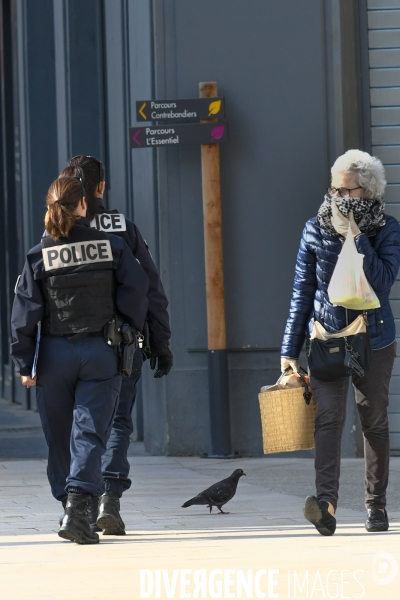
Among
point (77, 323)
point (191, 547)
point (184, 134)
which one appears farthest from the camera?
point (184, 134)

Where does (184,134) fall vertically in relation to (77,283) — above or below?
above

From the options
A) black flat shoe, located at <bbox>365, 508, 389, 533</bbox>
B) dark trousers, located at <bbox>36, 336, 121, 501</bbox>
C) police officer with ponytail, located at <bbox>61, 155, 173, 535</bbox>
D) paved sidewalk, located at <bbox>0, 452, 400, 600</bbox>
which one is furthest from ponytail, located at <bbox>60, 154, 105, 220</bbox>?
black flat shoe, located at <bbox>365, 508, 389, 533</bbox>

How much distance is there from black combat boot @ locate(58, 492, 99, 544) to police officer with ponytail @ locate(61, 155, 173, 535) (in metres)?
0.29

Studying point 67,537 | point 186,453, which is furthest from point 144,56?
point 67,537

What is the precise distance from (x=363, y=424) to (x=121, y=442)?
1165mm

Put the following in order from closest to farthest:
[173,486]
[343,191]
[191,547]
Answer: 1. [191,547]
2. [343,191]
3. [173,486]

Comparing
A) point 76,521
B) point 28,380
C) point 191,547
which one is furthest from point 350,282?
point 76,521

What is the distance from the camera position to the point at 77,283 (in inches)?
223

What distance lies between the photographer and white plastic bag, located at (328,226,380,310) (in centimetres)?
566

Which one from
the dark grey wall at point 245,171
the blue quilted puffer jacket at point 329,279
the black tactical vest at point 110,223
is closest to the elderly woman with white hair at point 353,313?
the blue quilted puffer jacket at point 329,279

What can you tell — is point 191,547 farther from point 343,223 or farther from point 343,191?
point 343,191

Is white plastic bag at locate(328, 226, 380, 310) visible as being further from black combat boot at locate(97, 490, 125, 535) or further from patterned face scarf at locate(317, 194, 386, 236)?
black combat boot at locate(97, 490, 125, 535)

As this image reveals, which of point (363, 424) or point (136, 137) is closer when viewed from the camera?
point (363, 424)

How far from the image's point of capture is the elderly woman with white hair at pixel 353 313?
5.77 m
